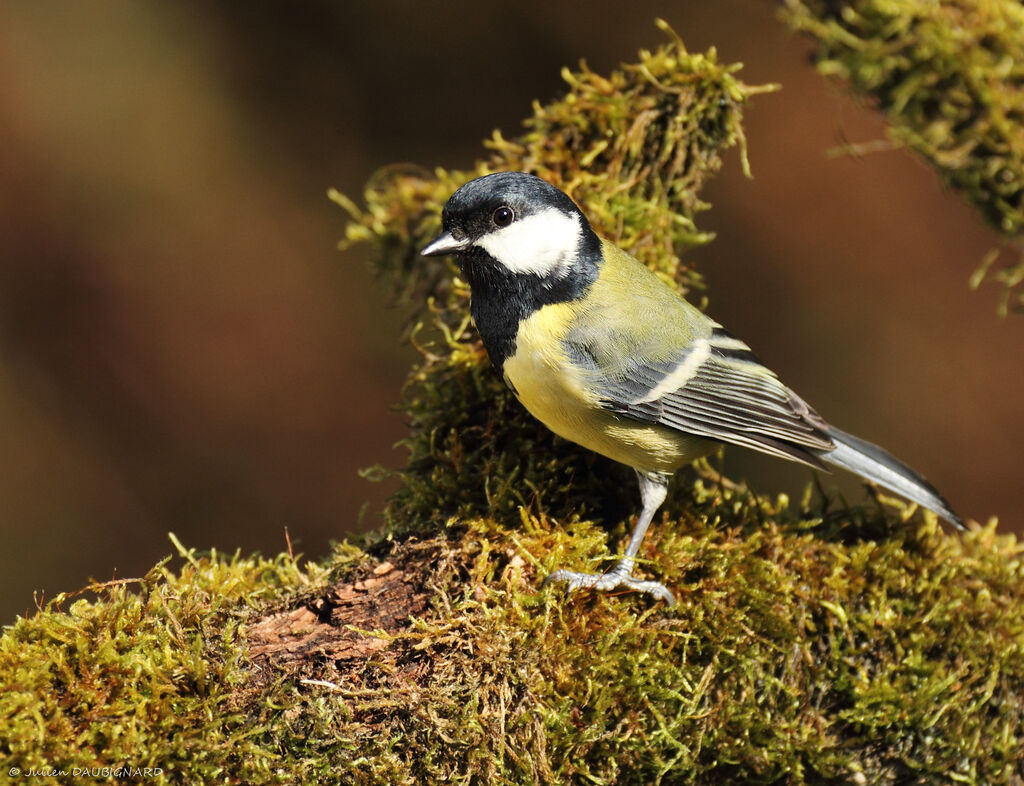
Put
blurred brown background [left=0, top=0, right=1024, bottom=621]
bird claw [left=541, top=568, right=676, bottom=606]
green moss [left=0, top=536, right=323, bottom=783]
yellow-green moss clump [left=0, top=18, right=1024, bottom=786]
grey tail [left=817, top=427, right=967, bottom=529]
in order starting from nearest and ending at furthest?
green moss [left=0, top=536, right=323, bottom=783] → yellow-green moss clump [left=0, top=18, right=1024, bottom=786] → bird claw [left=541, top=568, right=676, bottom=606] → grey tail [left=817, top=427, right=967, bottom=529] → blurred brown background [left=0, top=0, right=1024, bottom=621]

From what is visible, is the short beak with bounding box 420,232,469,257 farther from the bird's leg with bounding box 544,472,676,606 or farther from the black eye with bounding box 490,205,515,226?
the bird's leg with bounding box 544,472,676,606

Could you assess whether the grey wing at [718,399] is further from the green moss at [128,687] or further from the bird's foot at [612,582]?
the green moss at [128,687]

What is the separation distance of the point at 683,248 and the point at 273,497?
96.9 inches

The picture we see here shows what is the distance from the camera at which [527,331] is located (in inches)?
73.7

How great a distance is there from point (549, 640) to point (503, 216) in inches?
35.7

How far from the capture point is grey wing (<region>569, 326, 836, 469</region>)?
1.89m

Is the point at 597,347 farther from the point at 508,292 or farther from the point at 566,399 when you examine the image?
the point at 508,292

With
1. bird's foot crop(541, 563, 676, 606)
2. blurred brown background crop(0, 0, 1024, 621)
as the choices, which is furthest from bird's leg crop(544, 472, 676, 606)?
blurred brown background crop(0, 0, 1024, 621)

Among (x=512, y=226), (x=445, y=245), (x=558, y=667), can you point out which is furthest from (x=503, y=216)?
(x=558, y=667)

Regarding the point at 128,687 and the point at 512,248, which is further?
the point at 512,248

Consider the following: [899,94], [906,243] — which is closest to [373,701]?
[899,94]

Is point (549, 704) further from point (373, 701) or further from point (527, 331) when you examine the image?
point (527, 331)

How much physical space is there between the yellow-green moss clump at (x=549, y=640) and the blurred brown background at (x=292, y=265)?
1622 mm

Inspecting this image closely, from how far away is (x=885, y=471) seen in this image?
2.10 m
